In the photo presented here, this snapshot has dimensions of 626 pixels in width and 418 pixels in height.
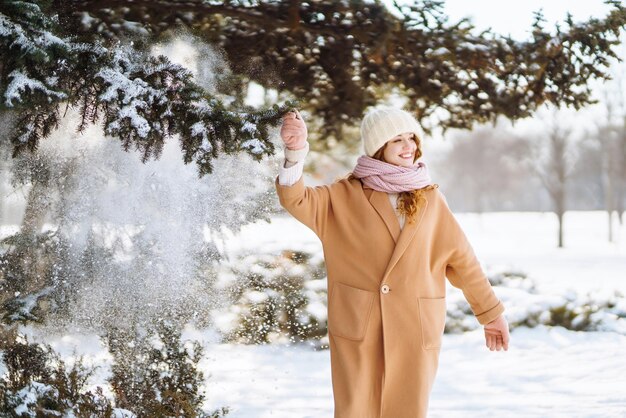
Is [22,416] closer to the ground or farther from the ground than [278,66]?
closer to the ground

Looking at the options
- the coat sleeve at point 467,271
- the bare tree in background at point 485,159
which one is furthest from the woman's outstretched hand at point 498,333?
the bare tree in background at point 485,159

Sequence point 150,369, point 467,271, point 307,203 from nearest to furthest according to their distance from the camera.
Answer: point 307,203
point 467,271
point 150,369

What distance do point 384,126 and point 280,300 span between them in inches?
178

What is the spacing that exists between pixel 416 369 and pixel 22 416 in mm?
→ 1832

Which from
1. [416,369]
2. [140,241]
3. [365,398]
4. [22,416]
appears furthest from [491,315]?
[140,241]

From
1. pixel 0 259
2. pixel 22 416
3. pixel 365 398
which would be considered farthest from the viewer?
pixel 0 259

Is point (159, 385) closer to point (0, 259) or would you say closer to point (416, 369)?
point (0, 259)

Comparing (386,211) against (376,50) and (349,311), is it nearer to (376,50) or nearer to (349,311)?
(349,311)

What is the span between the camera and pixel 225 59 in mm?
4180

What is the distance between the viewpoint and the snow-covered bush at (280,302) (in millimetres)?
6453

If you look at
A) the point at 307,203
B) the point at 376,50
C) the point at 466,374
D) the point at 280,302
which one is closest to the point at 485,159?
the point at 280,302

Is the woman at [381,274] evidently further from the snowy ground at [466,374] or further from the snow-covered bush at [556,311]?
the snow-covered bush at [556,311]

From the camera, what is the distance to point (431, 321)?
254cm

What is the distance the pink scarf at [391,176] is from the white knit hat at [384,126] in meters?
0.06
